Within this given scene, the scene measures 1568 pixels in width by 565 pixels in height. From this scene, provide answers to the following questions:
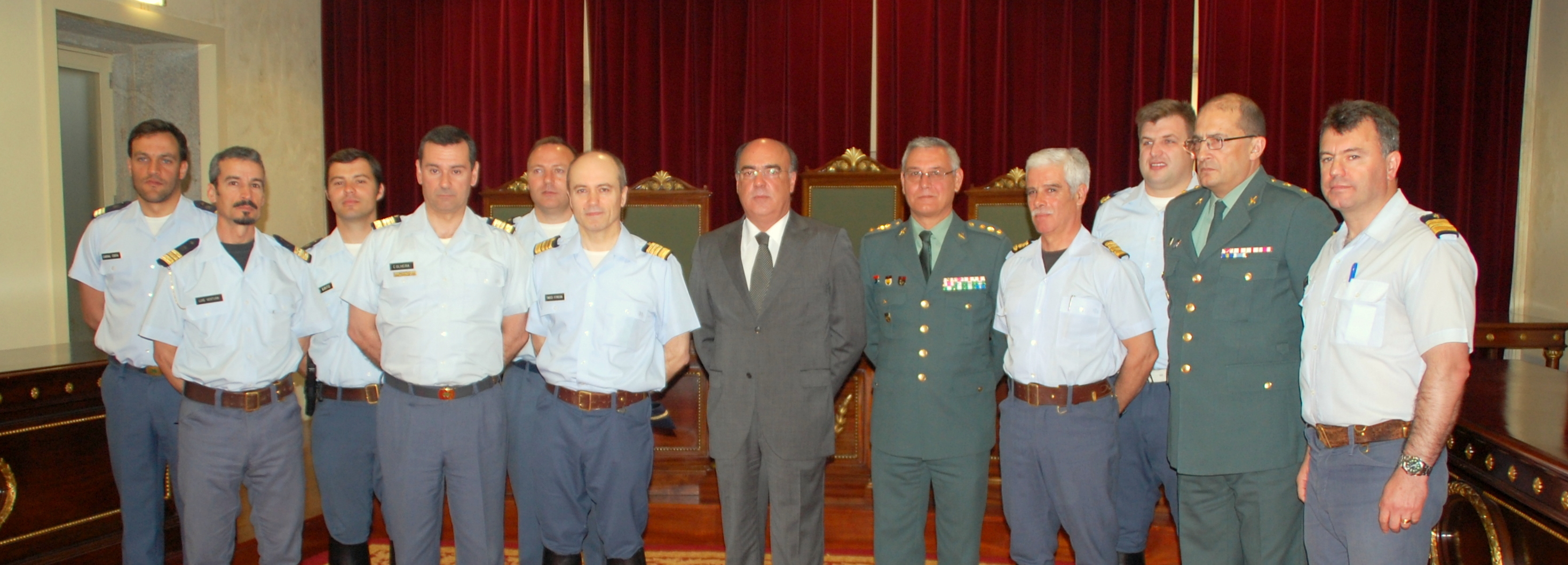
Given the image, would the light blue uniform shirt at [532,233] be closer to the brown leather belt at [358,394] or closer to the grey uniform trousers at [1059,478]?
the brown leather belt at [358,394]

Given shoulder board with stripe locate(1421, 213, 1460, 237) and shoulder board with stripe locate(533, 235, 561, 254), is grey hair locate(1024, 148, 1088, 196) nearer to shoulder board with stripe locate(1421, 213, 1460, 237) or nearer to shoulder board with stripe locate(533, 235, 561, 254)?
shoulder board with stripe locate(1421, 213, 1460, 237)

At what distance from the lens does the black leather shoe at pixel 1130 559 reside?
123 inches

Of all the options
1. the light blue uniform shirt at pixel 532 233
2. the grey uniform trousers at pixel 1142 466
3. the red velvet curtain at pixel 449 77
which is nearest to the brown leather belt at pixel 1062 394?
the grey uniform trousers at pixel 1142 466

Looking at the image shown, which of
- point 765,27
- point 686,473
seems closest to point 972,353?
point 686,473

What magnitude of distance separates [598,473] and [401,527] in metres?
0.63

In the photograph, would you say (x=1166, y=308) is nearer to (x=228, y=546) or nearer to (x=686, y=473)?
(x=686, y=473)

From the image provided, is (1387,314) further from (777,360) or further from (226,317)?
(226,317)

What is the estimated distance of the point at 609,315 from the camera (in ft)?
9.29

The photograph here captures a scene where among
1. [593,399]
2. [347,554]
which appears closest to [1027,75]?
[593,399]

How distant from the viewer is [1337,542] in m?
2.21

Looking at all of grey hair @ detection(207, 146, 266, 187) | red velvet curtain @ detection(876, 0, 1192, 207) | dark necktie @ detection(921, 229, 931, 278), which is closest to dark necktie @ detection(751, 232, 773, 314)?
dark necktie @ detection(921, 229, 931, 278)

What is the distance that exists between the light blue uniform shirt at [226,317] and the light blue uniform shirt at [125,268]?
40 centimetres

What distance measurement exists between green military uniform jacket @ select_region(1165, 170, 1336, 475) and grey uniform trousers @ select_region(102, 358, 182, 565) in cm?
351

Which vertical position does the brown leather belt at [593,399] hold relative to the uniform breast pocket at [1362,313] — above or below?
below
